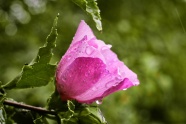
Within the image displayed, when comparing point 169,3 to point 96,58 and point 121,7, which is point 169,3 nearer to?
point 121,7

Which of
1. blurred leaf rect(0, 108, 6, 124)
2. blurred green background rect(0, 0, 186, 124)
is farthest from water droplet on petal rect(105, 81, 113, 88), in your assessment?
blurred green background rect(0, 0, 186, 124)

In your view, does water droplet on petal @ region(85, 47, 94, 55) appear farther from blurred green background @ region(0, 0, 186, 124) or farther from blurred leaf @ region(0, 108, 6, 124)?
blurred green background @ region(0, 0, 186, 124)

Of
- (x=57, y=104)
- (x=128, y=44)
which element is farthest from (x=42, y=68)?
(x=128, y=44)

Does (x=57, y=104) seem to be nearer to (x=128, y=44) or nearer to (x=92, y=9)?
(x=92, y=9)

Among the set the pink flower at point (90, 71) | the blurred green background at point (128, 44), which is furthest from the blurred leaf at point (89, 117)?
the blurred green background at point (128, 44)

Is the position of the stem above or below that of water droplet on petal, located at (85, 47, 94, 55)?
below
